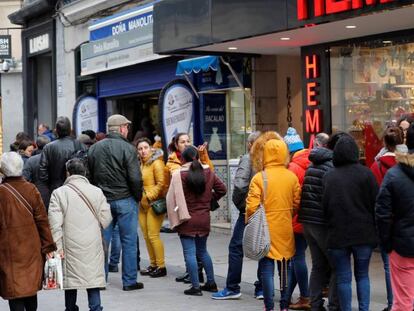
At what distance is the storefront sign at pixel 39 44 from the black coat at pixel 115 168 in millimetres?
14473

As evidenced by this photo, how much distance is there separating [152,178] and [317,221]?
3.40m

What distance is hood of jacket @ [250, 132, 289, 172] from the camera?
8398 millimetres

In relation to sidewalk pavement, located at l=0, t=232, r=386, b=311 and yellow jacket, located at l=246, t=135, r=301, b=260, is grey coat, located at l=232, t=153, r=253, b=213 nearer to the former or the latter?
yellow jacket, located at l=246, t=135, r=301, b=260

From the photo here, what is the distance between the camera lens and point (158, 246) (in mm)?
11047

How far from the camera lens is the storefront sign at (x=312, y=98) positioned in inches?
531

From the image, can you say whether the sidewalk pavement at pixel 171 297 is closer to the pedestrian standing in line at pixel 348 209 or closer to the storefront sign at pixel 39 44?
the pedestrian standing in line at pixel 348 209

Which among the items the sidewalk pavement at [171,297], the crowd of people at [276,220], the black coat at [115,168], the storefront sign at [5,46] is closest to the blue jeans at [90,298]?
the crowd of people at [276,220]

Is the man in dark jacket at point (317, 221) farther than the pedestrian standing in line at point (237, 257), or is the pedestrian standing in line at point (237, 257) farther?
the pedestrian standing in line at point (237, 257)

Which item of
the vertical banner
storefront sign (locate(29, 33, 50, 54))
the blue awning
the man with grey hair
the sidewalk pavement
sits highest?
storefront sign (locate(29, 33, 50, 54))

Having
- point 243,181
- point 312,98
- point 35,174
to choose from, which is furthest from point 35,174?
point 312,98

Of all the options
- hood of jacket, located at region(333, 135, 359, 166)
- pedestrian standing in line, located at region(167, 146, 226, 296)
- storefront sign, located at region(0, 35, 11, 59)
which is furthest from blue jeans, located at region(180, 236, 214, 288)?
storefront sign, located at region(0, 35, 11, 59)

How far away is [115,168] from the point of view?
10.2 metres

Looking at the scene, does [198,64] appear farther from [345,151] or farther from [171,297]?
[345,151]

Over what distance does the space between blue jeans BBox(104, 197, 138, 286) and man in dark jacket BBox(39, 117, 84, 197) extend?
125 centimetres
